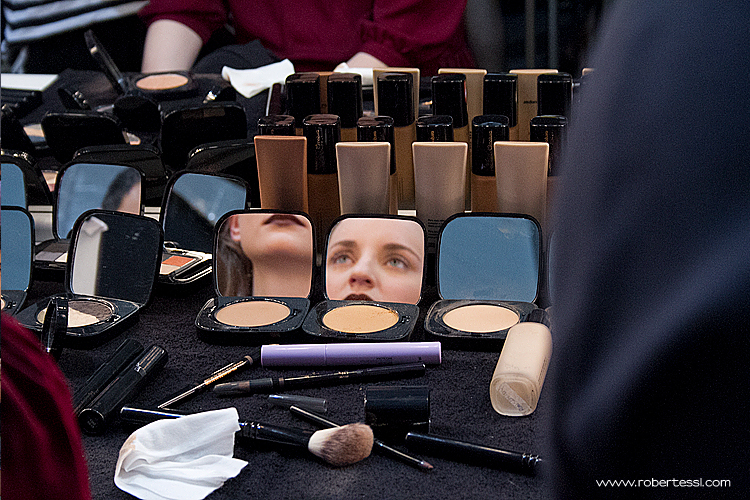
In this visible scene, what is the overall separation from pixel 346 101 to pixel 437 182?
123mm

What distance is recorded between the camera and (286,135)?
2.09 ft

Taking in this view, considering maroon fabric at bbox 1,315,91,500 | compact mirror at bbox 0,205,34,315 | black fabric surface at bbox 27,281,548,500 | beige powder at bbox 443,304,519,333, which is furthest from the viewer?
compact mirror at bbox 0,205,34,315

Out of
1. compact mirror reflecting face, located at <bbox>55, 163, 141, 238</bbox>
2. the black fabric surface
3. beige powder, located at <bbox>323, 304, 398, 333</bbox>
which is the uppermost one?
compact mirror reflecting face, located at <bbox>55, 163, 141, 238</bbox>

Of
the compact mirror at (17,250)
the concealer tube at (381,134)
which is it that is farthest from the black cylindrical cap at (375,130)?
the compact mirror at (17,250)

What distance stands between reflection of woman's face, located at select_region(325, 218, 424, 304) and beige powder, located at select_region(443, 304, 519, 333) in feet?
0.15

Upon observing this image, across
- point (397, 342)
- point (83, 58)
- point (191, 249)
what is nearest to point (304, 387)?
point (397, 342)

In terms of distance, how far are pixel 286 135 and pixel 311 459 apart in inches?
12.2

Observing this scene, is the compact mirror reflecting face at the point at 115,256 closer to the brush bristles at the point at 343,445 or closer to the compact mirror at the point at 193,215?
the compact mirror at the point at 193,215

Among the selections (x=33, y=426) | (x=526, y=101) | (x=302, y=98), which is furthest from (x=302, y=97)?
(x=33, y=426)

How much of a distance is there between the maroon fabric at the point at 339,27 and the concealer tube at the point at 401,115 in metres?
0.55

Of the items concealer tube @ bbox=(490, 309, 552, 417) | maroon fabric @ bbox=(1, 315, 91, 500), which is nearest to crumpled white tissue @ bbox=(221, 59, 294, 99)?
concealer tube @ bbox=(490, 309, 552, 417)

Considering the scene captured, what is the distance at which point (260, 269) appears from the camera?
62 centimetres

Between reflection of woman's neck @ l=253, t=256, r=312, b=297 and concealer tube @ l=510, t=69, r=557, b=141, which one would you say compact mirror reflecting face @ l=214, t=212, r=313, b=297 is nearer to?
reflection of woman's neck @ l=253, t=256, r=312, b=297

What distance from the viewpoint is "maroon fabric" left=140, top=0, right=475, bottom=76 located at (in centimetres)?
125
